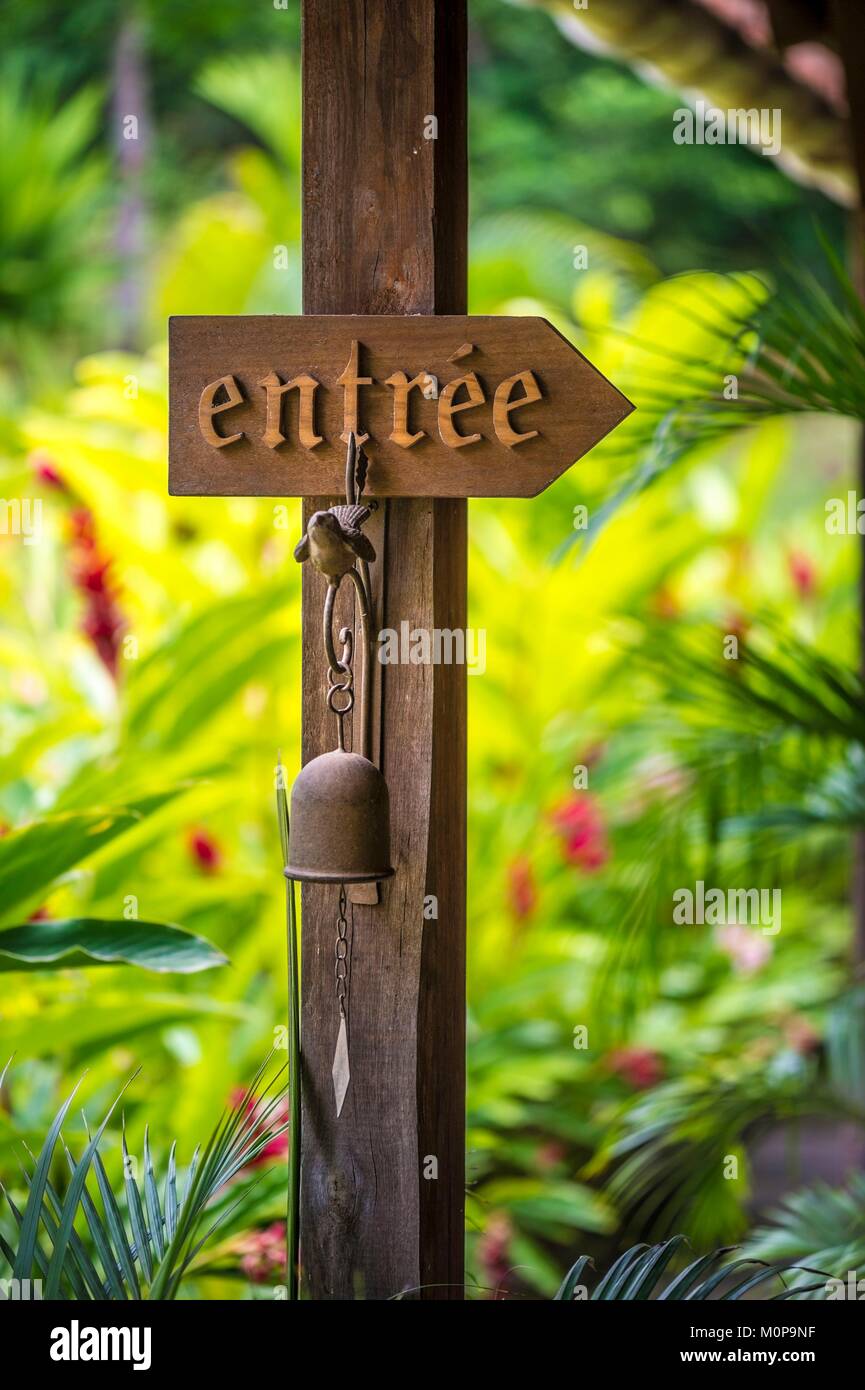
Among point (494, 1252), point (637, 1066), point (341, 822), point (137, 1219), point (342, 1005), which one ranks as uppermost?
point (341, 822)

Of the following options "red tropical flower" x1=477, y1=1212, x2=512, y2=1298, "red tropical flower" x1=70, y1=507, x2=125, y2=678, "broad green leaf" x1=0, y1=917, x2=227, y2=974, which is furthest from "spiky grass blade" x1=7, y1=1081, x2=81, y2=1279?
"red tropical flower" x1=477, y1=1212, x2=512, y2=1298

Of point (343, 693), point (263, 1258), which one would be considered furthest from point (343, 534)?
point (263, 1258)

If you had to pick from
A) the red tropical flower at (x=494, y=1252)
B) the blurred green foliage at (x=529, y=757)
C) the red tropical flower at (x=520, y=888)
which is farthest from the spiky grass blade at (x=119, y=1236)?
the red tropical flower at (x=520, y=888)

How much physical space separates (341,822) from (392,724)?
0.09 meters

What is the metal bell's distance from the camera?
2.39 ft

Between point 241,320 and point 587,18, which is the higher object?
point 587,18

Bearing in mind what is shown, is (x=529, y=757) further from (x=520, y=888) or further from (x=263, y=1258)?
(x=263, y=1258)

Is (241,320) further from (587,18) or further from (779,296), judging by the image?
(587,18)

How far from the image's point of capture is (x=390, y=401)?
767 millimetres

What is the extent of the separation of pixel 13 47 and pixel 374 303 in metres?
4.12

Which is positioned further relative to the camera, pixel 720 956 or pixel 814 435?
pixel 814 435

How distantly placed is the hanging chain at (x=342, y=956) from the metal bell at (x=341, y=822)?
5cm

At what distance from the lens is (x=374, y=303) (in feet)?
2.56
